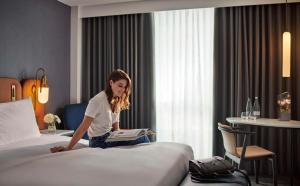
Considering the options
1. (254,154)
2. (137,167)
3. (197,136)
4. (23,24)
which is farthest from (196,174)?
(23,24)

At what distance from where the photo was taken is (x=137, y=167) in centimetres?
201

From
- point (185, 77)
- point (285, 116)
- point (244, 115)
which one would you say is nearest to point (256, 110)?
point (244, 115)

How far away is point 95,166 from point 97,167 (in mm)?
25

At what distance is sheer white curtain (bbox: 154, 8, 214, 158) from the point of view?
4.61 m

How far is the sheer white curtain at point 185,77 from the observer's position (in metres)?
4.61

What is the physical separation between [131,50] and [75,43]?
0.94 metres

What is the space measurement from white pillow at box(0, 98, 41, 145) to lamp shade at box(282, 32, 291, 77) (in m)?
3.09

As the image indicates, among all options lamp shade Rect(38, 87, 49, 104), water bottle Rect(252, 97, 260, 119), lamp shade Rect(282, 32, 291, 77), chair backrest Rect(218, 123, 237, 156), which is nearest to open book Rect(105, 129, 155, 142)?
chair backrest Rect(218, 123, 237, 156)

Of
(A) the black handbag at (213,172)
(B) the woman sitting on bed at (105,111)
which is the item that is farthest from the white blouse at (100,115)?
(A) the black handbag at (213,172)

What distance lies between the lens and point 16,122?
3.26 metres

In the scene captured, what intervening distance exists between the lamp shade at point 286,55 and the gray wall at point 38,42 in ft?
10.5

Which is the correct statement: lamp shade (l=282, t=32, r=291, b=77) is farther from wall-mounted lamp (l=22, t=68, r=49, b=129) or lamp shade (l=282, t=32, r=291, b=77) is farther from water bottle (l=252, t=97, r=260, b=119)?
wall-mounted lamp (l=22, t=68, r=49, b=129)

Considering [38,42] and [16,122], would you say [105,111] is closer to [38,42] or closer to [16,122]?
[16,122]

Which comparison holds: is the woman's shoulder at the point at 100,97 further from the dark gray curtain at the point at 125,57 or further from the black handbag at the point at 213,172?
the dark gray curtain at the point at 125,57
